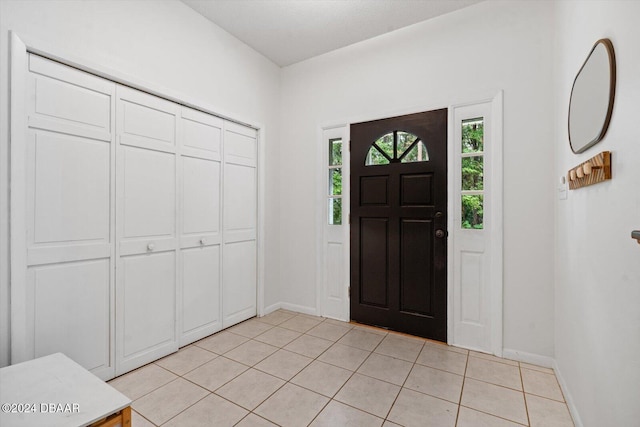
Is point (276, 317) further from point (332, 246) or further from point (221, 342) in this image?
point (332, 246)

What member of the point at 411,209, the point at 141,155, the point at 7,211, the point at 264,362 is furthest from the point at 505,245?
the point at 7,211

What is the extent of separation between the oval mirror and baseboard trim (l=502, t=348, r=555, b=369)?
63.1 inches

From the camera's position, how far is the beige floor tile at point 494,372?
204 centimetres

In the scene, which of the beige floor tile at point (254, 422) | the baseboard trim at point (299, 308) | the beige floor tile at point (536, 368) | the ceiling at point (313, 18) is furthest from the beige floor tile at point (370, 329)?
the ceiling at point (313, 18)

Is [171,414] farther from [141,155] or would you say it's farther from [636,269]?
[636,269]

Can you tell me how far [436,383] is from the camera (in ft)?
6.65

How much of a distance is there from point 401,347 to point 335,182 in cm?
179

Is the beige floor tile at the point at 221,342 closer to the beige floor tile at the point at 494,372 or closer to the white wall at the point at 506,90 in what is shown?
the beige floor tile at the point at 494,372

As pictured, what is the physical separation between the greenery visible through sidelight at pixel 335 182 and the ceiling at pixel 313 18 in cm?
107

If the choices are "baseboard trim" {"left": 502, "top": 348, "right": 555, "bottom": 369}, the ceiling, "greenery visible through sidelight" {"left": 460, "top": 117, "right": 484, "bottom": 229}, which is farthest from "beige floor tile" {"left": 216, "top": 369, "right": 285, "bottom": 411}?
the ceiling

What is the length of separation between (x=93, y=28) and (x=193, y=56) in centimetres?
79

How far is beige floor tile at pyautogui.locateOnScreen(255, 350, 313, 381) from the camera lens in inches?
85.0

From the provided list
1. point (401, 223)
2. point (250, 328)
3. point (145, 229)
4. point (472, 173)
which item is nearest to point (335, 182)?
point (401, 223)

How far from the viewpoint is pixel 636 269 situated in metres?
1.03
